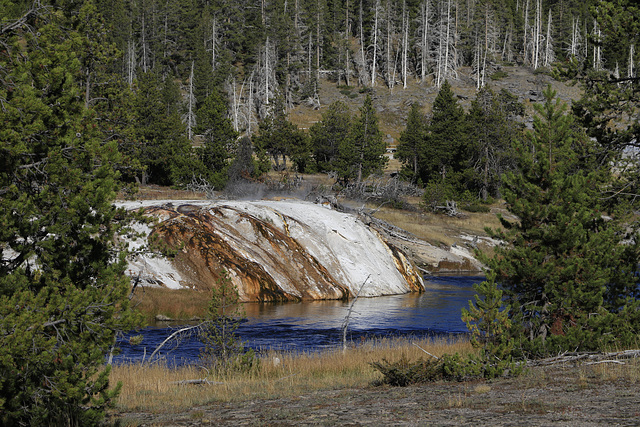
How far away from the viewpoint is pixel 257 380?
40.6 ft

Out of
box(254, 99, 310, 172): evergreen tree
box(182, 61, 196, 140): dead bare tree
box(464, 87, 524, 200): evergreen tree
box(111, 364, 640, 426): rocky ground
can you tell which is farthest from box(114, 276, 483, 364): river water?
box(182, 61, 196, 140): dead bare tree

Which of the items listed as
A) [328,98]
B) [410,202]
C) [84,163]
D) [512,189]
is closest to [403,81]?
[328,98]

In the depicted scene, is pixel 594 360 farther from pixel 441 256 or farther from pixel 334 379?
pixel 441 256

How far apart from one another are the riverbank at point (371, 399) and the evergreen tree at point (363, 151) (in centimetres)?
4951

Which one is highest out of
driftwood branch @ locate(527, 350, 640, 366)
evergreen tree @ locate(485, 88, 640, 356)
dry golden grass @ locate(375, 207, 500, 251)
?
evergreen tree @ locate(485, 88, 640, 356)

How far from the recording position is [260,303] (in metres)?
26.9

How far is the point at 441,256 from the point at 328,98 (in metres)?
70.0

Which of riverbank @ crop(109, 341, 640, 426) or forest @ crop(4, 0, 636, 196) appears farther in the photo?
forest @ crop(4, 0, 636, 196)

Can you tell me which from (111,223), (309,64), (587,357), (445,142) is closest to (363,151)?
(445,142)

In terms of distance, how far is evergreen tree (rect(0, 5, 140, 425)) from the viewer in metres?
6.59

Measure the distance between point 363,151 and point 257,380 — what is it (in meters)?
50.7

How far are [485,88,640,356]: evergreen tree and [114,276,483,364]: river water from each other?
6554mm

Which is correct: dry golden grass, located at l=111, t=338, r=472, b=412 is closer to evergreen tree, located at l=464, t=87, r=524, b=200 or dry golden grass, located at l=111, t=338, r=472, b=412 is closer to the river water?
the river water

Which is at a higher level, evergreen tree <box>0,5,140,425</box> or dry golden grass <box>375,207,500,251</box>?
evergreen tree <box>0,5,140,425</box>
